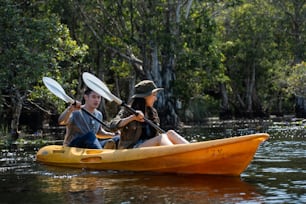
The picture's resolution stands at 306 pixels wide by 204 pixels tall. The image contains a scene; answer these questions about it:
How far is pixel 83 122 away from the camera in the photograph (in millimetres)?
9953

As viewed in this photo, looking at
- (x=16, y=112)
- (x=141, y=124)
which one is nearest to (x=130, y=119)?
(x=141, y=124)

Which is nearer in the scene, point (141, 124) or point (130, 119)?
point (130, 119)

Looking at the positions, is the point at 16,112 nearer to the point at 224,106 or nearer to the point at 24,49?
the point at 24,49

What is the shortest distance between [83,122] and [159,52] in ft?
61.5

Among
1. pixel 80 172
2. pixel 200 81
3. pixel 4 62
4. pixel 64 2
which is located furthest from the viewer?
pixel 200 81

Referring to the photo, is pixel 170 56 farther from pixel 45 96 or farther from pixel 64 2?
pixel 45 96

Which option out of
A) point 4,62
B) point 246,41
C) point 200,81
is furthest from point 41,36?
point 246,41

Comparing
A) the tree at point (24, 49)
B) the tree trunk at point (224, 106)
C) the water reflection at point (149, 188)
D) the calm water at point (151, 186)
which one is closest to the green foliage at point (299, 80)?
the tree at point (24, 49)

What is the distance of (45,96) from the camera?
17312 mm

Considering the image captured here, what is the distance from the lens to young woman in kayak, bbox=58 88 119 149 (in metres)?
9.74

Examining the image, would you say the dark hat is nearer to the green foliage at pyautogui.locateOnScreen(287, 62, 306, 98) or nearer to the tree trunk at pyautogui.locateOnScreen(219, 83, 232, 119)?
the green foliage at pyautogui.locateOnScreen(287, 62, 306, 98)

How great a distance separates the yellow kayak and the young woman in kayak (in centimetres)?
39

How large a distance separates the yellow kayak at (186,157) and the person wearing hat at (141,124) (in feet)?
0.81

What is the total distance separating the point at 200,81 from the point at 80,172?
24.0m
